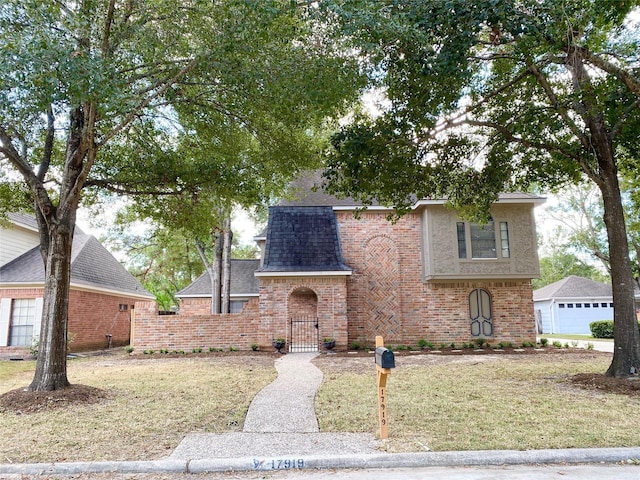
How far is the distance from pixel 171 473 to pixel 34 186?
6283mm

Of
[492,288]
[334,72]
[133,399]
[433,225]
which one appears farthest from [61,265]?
[492,288]

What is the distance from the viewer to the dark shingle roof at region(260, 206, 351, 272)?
1586 cm

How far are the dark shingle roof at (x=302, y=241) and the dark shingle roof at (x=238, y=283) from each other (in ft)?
20.7

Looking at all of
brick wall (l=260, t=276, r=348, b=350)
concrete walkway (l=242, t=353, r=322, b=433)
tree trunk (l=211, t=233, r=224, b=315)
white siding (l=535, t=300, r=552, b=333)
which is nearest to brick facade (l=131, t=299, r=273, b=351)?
brick wall (l=260, t=276, r=348, b=350)

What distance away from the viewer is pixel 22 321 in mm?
16984

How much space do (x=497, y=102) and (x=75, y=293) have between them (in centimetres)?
1673

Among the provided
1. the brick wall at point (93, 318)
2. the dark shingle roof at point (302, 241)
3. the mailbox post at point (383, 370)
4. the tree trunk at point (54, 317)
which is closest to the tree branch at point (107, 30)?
the tree trunk at point (54, 317)

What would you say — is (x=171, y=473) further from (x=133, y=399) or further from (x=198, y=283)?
(x=198, y=283)

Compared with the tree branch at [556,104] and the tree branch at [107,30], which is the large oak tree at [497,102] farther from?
the tree branch at [107,30]

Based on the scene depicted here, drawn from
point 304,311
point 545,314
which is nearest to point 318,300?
point 304,311

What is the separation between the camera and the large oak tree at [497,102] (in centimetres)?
689

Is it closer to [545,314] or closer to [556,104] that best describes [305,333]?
[556,104]

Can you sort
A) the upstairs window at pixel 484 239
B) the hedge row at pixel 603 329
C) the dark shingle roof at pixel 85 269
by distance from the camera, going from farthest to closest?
1. the hedge row at pixel 603 329
2. the dark shingle roof at pixel 85 269
3. the upstairs window at pixel 484 239

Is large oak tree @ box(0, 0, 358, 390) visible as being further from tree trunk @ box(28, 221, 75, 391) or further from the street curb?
the street curb
